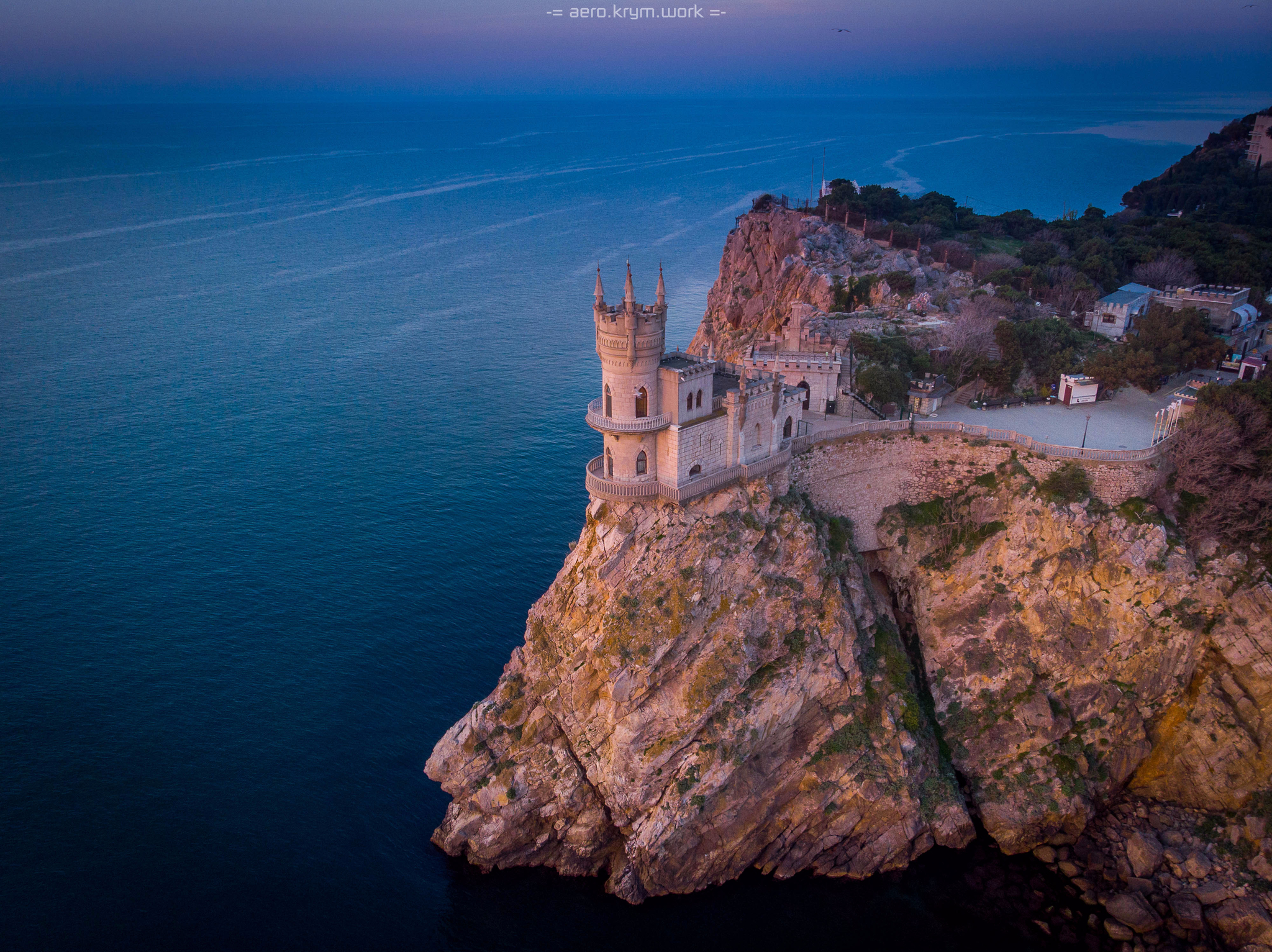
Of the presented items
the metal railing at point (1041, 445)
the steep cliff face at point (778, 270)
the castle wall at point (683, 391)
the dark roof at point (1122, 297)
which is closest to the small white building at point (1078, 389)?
the metal railing at point (1041, 445)

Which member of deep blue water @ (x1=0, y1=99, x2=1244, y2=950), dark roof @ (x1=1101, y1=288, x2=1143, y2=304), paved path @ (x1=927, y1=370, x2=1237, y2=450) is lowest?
deep blue water @ (x1=0, y1=99, x2=1244, y2=950)

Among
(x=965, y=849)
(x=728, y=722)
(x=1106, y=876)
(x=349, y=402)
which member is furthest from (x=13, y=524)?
(x=1106, y=876)

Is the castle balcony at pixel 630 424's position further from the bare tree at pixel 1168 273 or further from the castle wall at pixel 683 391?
the bare tree at pixel 1168 273

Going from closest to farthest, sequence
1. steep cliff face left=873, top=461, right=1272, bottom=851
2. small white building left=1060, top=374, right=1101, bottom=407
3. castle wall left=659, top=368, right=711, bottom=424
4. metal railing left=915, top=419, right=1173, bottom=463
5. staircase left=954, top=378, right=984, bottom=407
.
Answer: castle wall left=659, top=368, right=711, bottom=424 → steep cliff face left=873, top=461, right=1272, bottom=851 → metal railing left=915, top=419, right=1173, bottom=463 → small white building left=1060, top=374, right=1101, bottom=407 → staircase left=954, top=378, right=984, bottom=407

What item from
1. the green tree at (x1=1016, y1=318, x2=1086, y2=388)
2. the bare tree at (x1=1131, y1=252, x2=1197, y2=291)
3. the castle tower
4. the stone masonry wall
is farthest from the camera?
the bare tree at (x1=1131, y1=252, x2=1197, y2=291)

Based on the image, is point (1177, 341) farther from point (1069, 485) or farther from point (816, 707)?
point (816, 707)

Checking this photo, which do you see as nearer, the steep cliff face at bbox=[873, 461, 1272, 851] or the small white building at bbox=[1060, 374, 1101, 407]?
the steep cliff face at bbox=[873, 461, 1272, 851]

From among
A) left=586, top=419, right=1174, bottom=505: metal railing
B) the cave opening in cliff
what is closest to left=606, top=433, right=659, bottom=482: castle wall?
left=586, top=419, right=1174, bottom=505: metal railing

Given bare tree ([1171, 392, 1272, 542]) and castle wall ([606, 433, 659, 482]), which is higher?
castle wall ([606, 433, 659, 482])

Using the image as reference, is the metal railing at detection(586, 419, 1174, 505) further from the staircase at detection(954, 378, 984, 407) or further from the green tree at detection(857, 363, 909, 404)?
the staircase at detection(954, 378, 984, 407)
